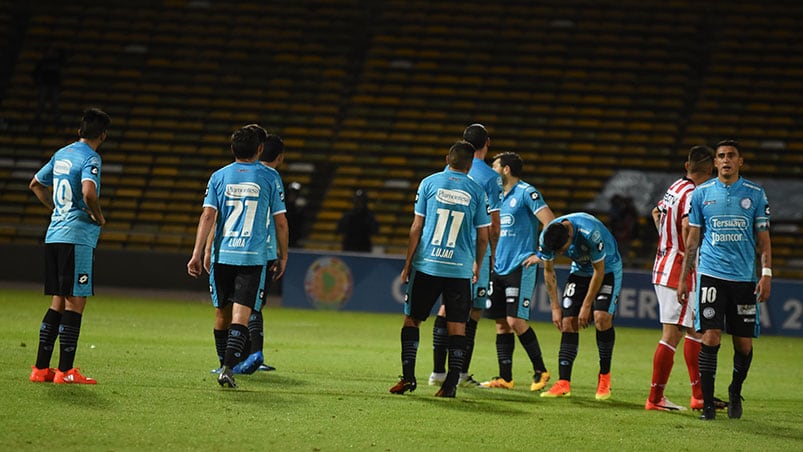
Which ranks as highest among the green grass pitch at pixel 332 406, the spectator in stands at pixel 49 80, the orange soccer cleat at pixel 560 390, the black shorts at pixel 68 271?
the spectator in stands at pixel 49 80

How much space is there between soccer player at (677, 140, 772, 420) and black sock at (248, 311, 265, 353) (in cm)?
391

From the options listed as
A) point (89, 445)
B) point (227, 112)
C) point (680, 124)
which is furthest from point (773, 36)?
point (89, 445)

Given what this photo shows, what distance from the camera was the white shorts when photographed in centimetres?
851

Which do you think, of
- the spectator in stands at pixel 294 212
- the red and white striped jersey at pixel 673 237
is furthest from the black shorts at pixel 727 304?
the spectator in stands at pixel 294 212

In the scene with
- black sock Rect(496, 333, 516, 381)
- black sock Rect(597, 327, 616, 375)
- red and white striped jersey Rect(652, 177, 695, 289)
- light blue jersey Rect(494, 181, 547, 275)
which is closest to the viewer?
red and white striped jersey Rect(652, 177, 695, 289)

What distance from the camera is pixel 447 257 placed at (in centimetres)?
849

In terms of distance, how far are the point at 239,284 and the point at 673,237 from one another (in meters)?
3.58

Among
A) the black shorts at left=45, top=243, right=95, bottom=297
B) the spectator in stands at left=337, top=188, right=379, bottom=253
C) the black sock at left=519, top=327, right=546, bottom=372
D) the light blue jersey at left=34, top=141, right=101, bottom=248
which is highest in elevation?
the spectator in stands at left=337, top=188, right=379, bottom=253

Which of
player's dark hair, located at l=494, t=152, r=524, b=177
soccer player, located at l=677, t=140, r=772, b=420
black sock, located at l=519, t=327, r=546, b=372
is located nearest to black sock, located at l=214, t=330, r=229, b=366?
black sock, located at l=519, t=327, r=546, b=372

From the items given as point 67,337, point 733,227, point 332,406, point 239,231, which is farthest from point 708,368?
point 67,337

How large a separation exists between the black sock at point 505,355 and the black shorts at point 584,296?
2.52 feet

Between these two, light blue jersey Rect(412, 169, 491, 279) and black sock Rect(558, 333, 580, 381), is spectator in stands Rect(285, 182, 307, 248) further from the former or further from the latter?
light blue jersey Rect(412, 169, 491, 279)

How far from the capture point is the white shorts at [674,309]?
27.9ft

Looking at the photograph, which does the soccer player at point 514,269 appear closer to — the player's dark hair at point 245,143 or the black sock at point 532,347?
the black sock at point 532,347
